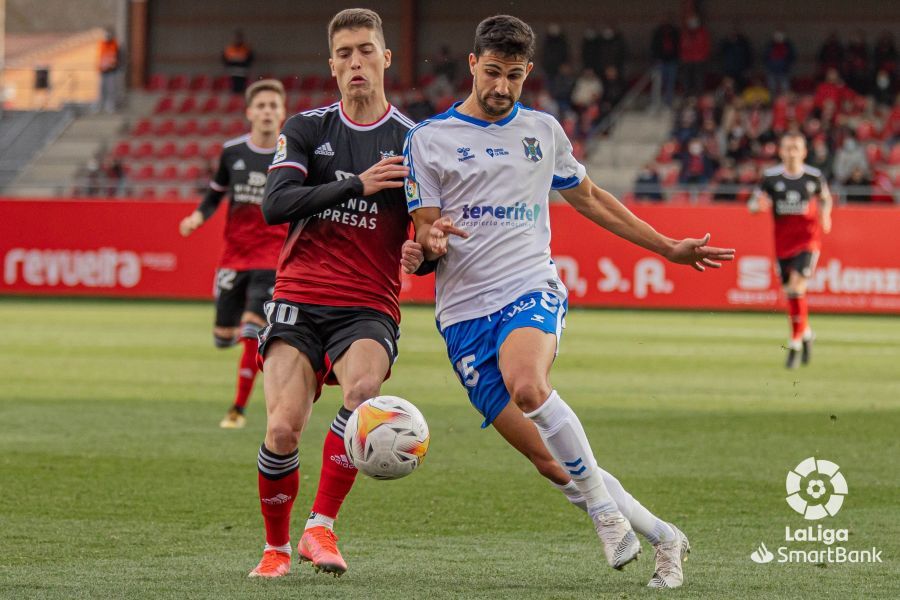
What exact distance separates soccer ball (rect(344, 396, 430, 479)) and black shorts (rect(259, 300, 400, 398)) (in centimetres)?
44

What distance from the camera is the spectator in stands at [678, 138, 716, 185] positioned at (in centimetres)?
2658

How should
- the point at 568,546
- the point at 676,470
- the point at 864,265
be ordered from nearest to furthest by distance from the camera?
the point at 568,546 → the point at 676,470 → the point at 864,265

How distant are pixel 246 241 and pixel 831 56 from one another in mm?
21961

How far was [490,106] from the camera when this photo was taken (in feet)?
18.4

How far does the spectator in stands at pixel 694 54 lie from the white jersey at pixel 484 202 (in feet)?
82.9

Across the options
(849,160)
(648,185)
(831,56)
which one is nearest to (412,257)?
(648,185)

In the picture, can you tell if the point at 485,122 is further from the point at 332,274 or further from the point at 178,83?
the point at 178,83

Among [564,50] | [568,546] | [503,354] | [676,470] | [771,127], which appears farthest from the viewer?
[564,50]

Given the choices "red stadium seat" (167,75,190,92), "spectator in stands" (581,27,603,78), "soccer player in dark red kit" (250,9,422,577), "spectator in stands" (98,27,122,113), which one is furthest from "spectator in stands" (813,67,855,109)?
"soccer player in dark red kit" (250,9,422,577)

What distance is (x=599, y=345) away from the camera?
57.3 ft

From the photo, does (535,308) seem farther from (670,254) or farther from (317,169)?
(317,169)

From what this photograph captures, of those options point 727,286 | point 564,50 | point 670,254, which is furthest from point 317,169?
point 564,50

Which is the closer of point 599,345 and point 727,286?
point 599,345

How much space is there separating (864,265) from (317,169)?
1796cm
